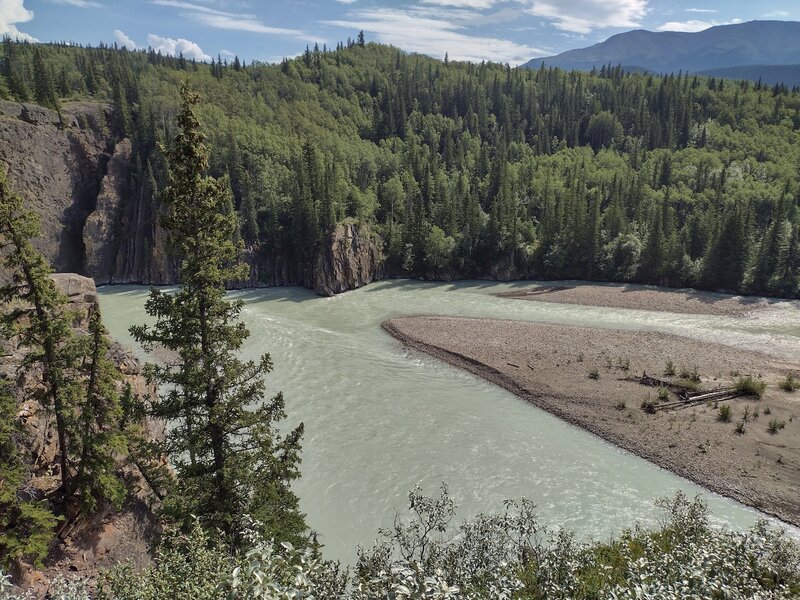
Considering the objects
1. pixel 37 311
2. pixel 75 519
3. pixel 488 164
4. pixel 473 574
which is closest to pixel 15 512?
pixel 75 519

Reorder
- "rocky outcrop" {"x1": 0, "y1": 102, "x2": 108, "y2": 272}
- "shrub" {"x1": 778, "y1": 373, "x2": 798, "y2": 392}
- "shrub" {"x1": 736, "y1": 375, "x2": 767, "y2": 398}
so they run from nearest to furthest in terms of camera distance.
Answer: "shrub" {"x1": 736, "y1": 375, "x2": 767, "y2": 398} → "shrub" {"x1": 778, "y1": 373, "x2": 798, "y2": 392} → "rocky outcrop" {"x1": 0, "y1": 102, "x2": 108, "y2": 272}

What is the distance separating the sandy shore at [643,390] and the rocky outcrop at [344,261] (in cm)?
1948

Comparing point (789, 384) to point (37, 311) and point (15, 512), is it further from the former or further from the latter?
point (15, 512)


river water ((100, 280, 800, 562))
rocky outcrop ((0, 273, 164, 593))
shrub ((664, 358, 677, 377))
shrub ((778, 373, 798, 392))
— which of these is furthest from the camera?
shrub ((664, 358, 677, 377))

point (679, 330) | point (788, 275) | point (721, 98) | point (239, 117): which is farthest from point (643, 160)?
point (239, 117)

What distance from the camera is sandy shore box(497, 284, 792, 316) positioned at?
59906mm

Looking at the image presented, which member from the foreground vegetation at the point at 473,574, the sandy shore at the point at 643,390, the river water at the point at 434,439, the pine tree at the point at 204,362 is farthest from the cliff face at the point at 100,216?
the foreground vegetation at the point at 473,574

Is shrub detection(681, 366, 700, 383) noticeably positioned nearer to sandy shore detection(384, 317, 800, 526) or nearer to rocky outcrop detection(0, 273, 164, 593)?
sandy shore detection(384, 317, 800, 526)

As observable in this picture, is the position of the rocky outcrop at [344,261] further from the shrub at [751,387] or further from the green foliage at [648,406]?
the shrub at [751,387]

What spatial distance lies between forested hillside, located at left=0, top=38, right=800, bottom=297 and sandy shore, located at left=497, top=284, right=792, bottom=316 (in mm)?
4723

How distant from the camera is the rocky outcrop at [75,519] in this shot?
15352 mm

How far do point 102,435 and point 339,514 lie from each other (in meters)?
11.7

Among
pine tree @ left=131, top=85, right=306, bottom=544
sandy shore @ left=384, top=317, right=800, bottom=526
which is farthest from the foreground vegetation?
sandy shore @ left=384, top=317, right=800, bottom=526

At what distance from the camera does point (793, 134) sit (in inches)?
4833
